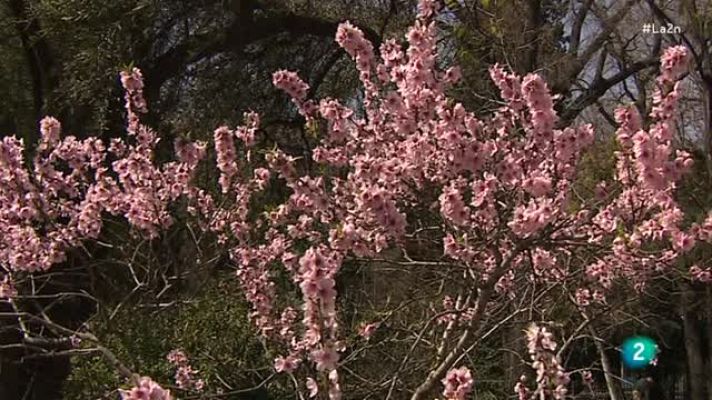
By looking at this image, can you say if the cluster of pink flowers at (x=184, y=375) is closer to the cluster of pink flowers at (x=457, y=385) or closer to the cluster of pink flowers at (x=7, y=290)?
the cluster of pink flowers at (x=7, y=290)

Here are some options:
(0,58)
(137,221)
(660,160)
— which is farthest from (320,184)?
(0,58)

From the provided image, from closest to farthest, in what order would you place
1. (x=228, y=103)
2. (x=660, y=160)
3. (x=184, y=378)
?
(x=660, y=160), (x=184, y=378), (x=228, y=103)

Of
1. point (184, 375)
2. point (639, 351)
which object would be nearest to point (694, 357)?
point (639, 351)

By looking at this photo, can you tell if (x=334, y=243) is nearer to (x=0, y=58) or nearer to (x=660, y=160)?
(x=660, y=160)

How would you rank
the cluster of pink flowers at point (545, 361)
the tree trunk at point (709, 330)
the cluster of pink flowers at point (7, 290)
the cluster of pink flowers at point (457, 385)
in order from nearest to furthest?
the cluster of pink flowers at point (457, 385) < the cluster of pink flowers at point (545, 361) < the cluster of pink flowers at point (7, 290) < the tree trunk at point (709, 330)

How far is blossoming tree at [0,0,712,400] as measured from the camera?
317cm

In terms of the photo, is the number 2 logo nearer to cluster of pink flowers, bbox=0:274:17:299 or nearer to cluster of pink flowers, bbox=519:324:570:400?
cluster of pink flowers, bbox=0:274:17:299

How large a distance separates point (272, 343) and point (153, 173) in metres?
1.10

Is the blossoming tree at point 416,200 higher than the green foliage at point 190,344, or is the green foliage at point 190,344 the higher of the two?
the blossoming tree at point 416,200

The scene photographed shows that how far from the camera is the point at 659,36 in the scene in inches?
413

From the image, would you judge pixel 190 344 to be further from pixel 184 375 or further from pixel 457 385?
pixel 457 385

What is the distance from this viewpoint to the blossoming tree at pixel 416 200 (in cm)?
317

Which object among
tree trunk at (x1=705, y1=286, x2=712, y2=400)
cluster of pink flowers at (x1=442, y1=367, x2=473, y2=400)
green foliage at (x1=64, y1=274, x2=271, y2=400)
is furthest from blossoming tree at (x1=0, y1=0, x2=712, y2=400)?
tree trunk at (x1=705, y1=286, x2=712, y2=400)

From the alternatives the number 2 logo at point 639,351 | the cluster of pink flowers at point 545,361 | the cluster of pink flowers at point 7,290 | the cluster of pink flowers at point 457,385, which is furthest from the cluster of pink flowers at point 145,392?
the number 2 logo at point 639,351
